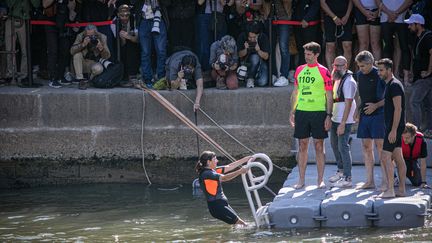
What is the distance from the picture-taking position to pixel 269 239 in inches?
573

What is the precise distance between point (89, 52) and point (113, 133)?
1729mm

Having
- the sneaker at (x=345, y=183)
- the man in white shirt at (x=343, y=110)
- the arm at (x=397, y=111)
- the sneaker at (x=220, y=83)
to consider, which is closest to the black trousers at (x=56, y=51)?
the sneaker at (x=220, y=83)

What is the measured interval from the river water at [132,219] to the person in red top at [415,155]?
58.1 inches

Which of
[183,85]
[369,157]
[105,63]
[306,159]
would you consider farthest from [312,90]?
[105,63]

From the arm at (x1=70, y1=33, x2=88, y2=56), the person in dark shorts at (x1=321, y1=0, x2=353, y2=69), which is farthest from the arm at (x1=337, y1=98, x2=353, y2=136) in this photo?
the arm at (x1=70, y1=33, x2=88, y2=56)

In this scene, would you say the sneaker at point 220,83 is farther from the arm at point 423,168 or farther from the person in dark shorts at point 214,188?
the arm at point 423,168

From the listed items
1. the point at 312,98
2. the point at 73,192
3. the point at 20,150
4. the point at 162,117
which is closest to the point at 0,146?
the point at 20,150

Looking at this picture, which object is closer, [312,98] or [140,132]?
[312,98]

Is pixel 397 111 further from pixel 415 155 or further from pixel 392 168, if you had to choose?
pixel 415 155

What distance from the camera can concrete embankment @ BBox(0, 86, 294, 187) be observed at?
1941 cm

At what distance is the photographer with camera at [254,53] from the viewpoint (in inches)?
773

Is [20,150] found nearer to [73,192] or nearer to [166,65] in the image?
[73,192]

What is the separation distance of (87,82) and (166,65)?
61.4 inches

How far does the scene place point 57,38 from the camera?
20.2m
